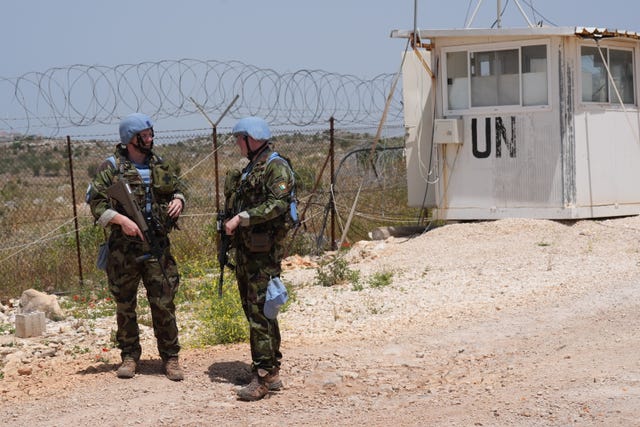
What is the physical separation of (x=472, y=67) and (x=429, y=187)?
1.82m

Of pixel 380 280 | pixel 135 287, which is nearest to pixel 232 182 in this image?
pixel 135 287

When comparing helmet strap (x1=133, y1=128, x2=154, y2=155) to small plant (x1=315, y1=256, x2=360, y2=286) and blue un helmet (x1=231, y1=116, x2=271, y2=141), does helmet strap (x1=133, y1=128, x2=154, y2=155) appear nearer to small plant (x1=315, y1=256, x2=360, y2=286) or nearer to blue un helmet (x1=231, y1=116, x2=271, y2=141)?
blue un helmet (x1=231, y1=116, x2=271, y2=141)

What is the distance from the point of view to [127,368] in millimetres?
6324

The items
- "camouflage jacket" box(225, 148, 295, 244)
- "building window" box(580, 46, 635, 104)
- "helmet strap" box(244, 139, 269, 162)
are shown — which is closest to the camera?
"camouflage jacket" box(225, 148, 295, 244)

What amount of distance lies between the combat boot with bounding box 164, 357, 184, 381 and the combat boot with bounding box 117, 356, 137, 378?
0.72 feet

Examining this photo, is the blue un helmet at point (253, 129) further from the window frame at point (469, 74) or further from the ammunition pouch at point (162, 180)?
the window frame at point (469, 74)

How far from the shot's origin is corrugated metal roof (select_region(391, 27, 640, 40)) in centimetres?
1166

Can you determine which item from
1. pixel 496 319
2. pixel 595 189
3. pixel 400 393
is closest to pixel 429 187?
pixel 595 189

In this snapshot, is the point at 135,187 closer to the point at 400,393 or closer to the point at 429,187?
the point at 400,393

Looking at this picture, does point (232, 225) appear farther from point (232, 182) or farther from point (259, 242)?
point (232, 182)

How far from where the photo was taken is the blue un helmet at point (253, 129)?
5.94 meters

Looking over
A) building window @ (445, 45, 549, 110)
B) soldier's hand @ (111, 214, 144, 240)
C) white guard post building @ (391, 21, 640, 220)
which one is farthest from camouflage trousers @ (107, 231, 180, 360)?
building window @ (445, 45, 549, 110)

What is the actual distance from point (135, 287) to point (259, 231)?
1070 mm

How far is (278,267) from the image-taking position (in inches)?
236
